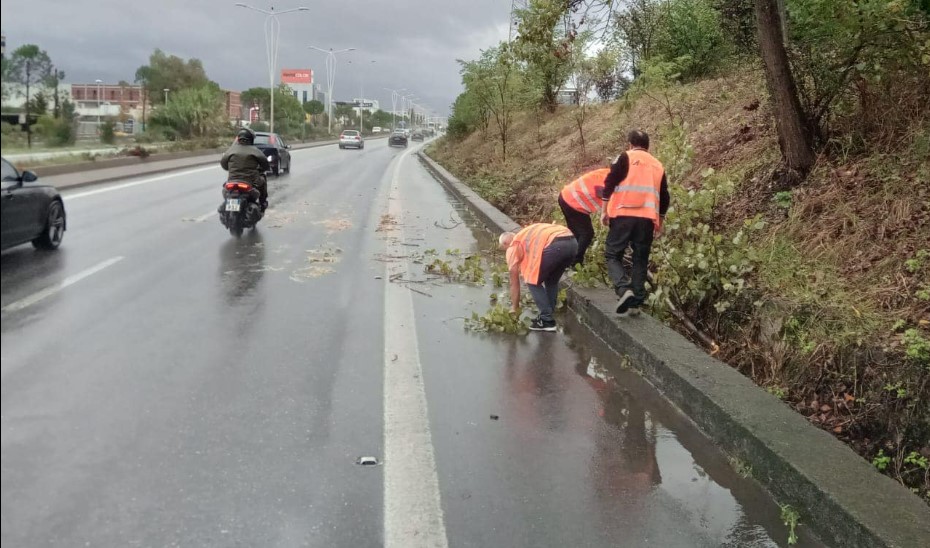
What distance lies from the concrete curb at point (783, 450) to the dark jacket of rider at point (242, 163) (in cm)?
672

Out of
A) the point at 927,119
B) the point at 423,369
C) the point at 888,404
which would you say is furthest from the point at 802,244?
the point at 423,369

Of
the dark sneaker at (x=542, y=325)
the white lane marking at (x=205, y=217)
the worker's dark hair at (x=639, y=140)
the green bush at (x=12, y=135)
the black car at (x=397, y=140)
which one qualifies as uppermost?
the black car at (x=397, y=140)

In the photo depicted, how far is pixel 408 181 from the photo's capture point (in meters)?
25.5

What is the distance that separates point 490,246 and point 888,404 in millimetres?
7625

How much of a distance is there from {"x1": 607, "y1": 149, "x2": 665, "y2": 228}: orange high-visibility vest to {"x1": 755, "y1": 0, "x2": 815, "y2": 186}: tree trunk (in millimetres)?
1925

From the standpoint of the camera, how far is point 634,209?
6.38 m

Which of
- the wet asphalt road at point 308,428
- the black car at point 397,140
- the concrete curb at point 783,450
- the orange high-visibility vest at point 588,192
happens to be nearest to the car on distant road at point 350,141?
the black car at point 397,140

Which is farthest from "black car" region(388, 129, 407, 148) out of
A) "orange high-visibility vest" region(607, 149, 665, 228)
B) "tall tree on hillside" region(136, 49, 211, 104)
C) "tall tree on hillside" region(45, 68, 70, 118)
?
"tall tree on hillside" region(45, 68, 70, 118)

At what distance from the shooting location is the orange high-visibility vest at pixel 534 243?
6.54m

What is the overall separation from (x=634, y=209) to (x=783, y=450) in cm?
289

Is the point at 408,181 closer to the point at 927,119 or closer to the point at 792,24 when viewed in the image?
the point at 792,24

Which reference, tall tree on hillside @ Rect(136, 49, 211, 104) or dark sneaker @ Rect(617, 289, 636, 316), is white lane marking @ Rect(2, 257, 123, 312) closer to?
tall tree on hillside @ Rect(136, 49, 211, 104)

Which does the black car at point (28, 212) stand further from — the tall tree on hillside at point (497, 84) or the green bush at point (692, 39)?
the tall tree on hillside at point (497, 84)

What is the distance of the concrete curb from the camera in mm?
3250
